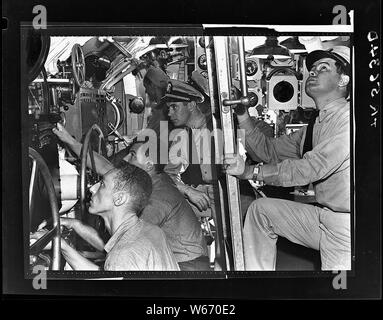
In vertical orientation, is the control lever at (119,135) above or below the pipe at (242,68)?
below

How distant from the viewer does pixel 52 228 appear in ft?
9.84

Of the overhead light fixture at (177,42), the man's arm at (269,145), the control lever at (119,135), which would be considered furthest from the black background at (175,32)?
the control lever at (119,135)

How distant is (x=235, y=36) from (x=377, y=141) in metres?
0.77

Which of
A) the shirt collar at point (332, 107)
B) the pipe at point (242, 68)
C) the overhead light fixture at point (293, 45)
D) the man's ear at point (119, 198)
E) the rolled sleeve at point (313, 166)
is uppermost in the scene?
the overhead light fixture at point (293, 45)

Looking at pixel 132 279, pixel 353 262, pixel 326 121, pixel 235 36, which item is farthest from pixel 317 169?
pixel 132 279

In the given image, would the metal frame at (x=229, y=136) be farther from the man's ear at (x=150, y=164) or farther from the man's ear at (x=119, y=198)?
the man's ear at (x=119, y=198)

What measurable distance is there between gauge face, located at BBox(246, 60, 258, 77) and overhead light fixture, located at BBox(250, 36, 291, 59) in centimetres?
3

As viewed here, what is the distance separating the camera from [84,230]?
3002 mm

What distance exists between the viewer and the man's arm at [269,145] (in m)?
2.97

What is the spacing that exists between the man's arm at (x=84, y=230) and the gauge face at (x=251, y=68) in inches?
37.6

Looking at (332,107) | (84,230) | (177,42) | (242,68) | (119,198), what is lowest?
(84,230)

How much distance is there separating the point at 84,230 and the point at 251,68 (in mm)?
1004

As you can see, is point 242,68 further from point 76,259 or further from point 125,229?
point 76,259

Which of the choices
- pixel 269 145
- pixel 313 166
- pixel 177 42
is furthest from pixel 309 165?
pixel 177 42
